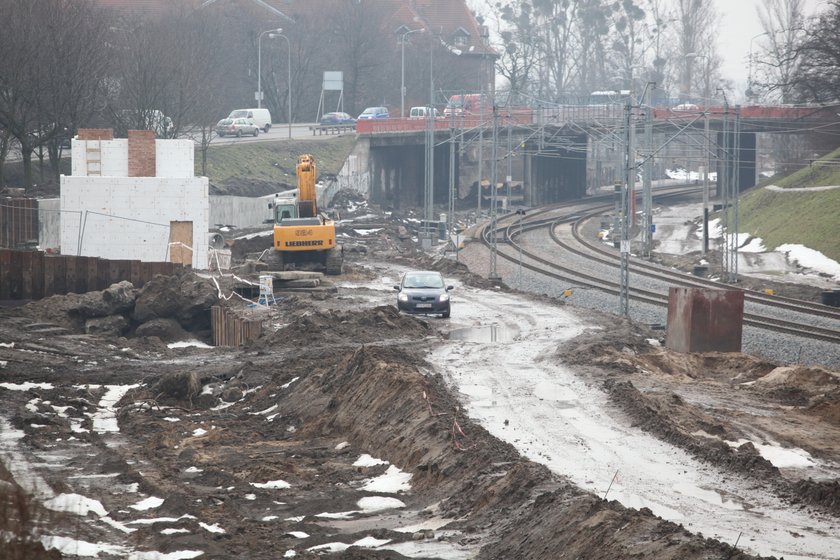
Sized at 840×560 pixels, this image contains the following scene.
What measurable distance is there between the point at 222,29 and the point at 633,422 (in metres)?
80.3

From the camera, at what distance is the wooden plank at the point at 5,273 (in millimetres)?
32688

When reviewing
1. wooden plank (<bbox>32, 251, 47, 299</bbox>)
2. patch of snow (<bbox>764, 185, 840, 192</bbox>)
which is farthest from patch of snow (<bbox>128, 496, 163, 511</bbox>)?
patch of snow (<bbox>764, 185, 840, 192</bbox>)

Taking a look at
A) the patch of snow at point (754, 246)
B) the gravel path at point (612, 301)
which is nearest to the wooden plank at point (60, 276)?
the gravel path at point (612, 301)

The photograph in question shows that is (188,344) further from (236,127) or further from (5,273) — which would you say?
(236,127)

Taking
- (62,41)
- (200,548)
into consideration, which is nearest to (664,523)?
(200,548)

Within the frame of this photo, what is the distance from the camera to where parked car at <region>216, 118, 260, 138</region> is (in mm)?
79750

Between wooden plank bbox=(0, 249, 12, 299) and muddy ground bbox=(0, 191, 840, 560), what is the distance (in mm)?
2209

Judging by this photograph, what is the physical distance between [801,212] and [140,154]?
3051cm

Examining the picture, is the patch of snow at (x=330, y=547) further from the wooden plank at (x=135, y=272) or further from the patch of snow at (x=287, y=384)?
the wooden plank at (x=135, y=272)

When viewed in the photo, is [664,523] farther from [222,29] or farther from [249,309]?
[222,29]

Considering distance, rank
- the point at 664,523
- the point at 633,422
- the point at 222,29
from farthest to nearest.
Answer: the point at 222,29
the point at 633,422
the point at 664,523

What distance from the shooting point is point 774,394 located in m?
20.6

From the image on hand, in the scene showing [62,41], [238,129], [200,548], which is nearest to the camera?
[200,548]

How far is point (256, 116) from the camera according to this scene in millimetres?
83688
